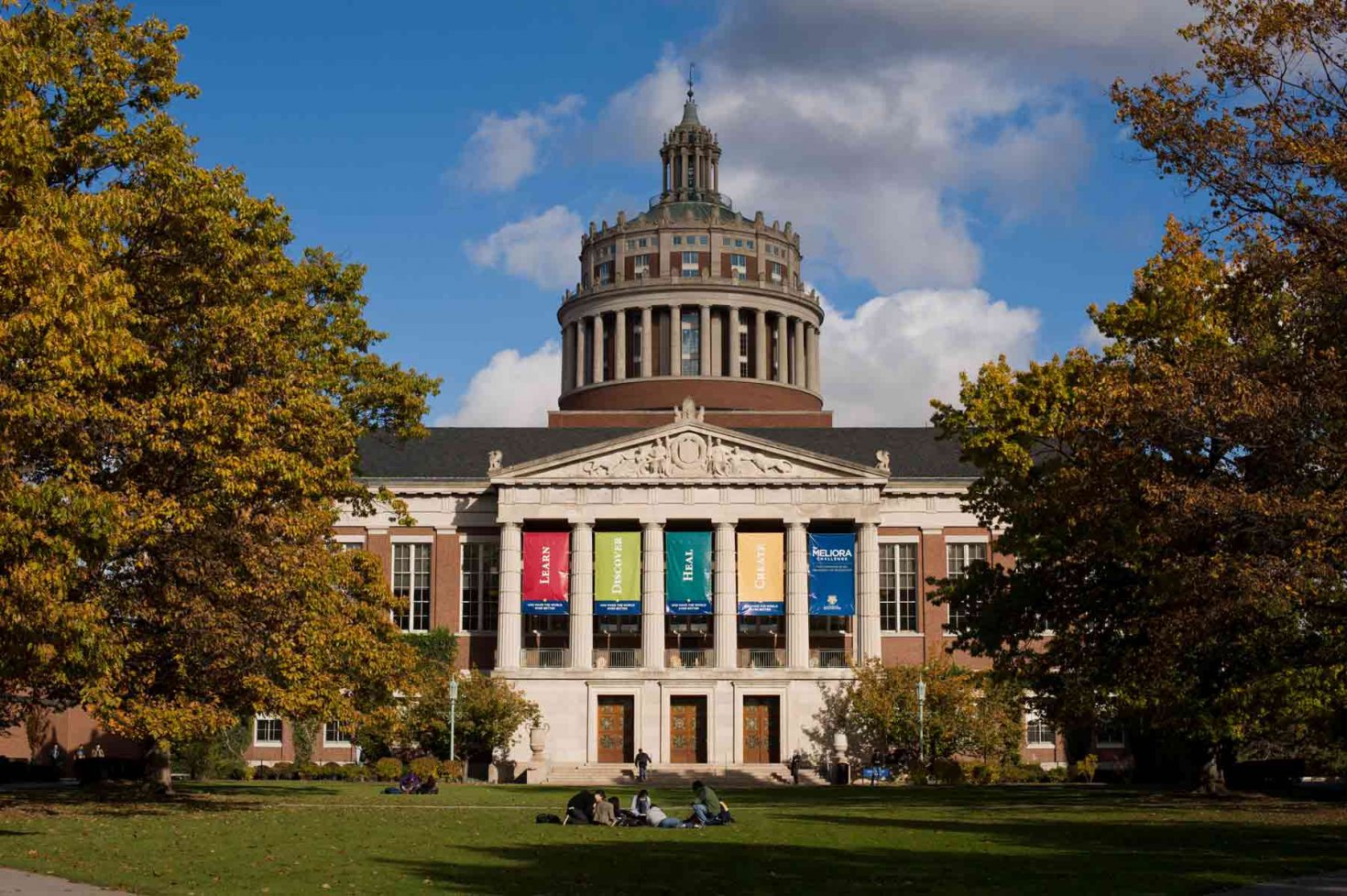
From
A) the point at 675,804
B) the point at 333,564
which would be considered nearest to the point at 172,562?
the point at 333,564

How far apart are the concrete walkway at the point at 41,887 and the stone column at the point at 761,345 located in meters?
89.8

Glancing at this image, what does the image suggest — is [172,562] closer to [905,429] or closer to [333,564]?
[333,564]

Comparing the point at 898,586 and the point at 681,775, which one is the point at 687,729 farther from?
the point at 898,586

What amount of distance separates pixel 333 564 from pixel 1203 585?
20.5 meters

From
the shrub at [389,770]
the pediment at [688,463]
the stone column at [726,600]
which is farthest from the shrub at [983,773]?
the shrub at [389,770]

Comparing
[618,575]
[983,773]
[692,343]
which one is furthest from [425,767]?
[692,343]

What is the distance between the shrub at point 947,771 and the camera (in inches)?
2493

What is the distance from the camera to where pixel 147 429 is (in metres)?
31.5

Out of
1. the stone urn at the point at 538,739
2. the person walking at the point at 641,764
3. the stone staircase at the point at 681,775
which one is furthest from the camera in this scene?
the stone urn at the point at 538,739

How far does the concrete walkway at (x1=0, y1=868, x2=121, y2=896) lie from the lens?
62.1ft

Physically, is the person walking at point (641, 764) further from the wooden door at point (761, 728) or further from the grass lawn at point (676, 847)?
the grass lawn at point (676, 847)

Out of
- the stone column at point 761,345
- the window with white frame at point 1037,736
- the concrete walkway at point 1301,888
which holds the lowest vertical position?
the window with white frame at point 1037,736

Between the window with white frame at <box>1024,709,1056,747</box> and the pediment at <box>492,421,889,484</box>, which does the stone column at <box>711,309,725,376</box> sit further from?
the window with white frame at <box>1024,709,1056,747</box>

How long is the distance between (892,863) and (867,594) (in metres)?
54.4
